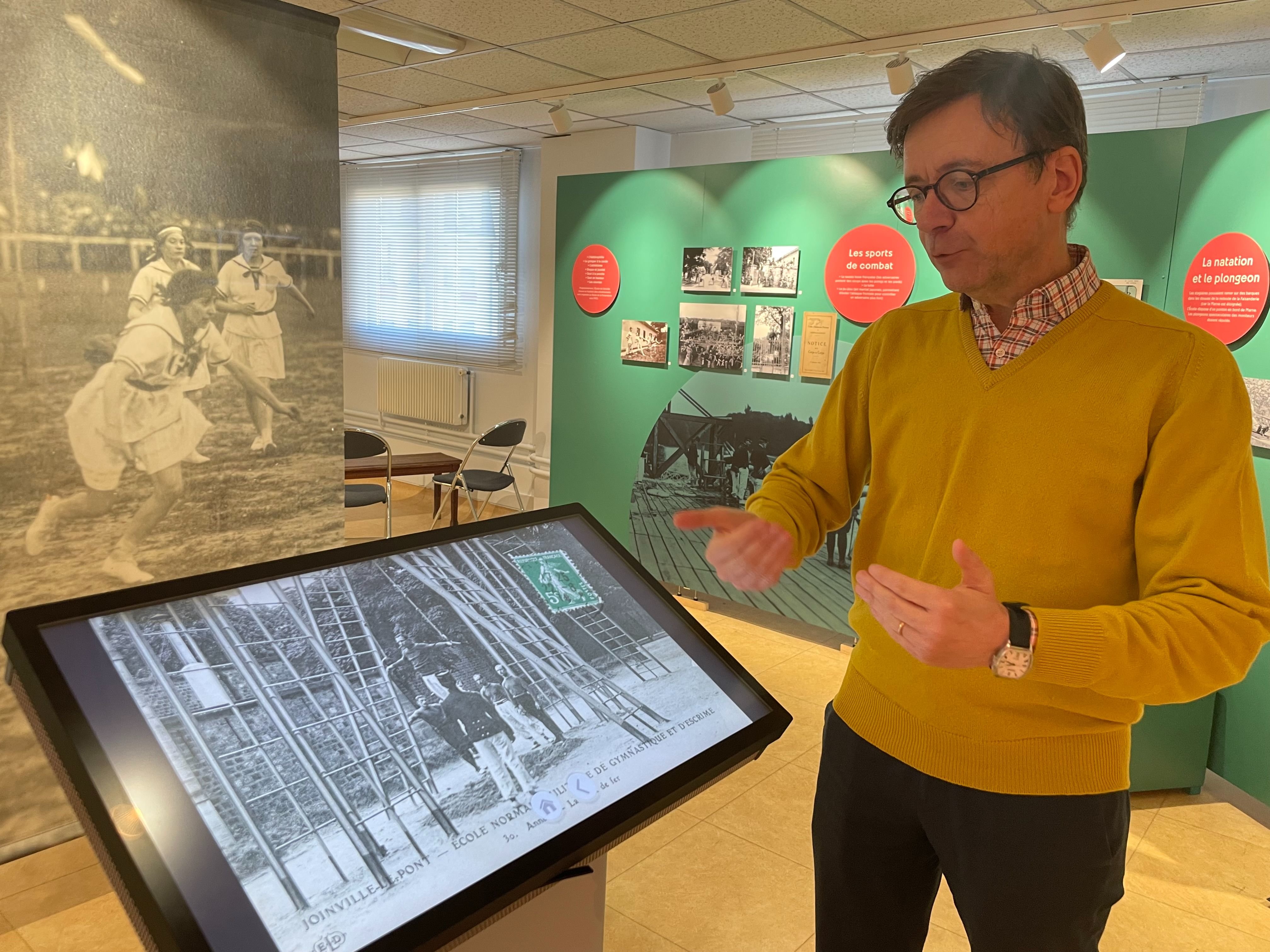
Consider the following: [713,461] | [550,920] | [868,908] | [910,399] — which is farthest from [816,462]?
[713,461]

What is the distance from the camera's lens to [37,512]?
235 centimetres

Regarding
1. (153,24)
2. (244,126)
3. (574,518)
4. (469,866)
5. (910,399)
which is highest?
(153,24)

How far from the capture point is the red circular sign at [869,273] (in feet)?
13.1

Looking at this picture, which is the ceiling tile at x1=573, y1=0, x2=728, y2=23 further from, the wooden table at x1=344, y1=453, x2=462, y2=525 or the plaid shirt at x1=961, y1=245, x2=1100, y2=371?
the wooden table at x1=344, y1=453, x2=462, y2=525

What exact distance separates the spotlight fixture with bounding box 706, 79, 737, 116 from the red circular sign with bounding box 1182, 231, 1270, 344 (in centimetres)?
217

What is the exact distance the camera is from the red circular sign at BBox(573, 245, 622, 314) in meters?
5.05

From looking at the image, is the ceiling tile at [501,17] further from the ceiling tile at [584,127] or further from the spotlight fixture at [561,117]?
the ceiling tile at [584,127]

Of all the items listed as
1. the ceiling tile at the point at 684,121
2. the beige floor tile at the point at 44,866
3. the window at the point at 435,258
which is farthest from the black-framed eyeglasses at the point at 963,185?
the window at the point at 435,258

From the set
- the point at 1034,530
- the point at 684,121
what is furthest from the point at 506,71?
the point at 1034,530

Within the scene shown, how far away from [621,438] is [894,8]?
2.59m

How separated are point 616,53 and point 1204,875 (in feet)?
12.9

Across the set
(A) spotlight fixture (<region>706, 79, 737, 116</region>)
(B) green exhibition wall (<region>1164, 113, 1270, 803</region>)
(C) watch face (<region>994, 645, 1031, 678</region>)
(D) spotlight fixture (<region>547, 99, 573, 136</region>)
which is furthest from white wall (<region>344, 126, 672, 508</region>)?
(C) watch face (<region>994, 645, 1031, 678</region>)

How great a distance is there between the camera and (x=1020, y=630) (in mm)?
991

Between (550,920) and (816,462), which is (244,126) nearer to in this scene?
(816,462)
